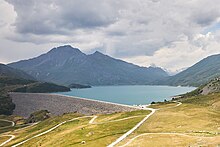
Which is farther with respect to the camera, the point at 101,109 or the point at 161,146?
the point at 101,109

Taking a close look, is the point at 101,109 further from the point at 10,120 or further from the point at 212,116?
the point at 10,120

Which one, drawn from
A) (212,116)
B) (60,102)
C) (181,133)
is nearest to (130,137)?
(181,133)

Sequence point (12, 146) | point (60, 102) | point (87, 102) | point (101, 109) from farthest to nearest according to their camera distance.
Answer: point (60, 102)
point (87, 102)
point (101, 109)
point (12, 146)

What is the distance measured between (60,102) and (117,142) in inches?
5520

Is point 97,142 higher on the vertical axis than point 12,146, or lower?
higher

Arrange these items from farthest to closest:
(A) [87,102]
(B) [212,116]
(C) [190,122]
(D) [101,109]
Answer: (A) [87,102] < (D) [101,109] < (B) [212,116] < (C) [190,122]

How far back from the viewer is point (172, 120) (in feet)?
264

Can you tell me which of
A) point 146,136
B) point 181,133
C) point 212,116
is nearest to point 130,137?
point 146,136

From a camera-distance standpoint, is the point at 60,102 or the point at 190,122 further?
the point at 60,102

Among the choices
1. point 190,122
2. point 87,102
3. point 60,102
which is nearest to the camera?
point 190,122

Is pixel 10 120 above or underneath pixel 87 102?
underneath

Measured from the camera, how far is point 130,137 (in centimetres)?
6291

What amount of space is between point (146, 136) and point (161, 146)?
11.3 m

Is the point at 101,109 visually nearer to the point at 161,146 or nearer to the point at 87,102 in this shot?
the point at 87,102
